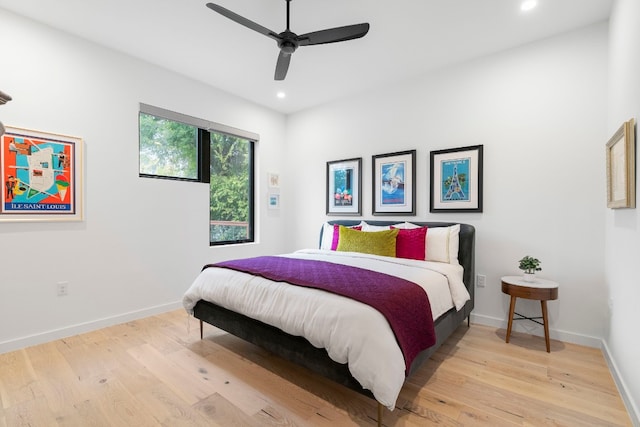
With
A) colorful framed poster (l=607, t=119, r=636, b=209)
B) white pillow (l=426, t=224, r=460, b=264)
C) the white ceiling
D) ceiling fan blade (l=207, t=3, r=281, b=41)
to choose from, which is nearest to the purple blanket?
white pillow (l=426, t=224, r=460, b=264)

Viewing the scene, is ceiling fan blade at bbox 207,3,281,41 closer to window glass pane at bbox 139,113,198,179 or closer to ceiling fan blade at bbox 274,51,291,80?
ceiling fan blade at bbox 274,51,291,80

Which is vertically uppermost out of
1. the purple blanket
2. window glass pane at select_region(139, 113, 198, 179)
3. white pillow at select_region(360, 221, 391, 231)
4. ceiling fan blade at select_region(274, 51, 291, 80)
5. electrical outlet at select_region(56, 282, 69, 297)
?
ceiling fan blade at select_region(274, 51, 291, 80)

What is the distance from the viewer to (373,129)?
402cm

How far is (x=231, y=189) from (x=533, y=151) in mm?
3590

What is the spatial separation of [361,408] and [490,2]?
9.98 ft

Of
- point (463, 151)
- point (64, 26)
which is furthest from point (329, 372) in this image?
point (64, 26)

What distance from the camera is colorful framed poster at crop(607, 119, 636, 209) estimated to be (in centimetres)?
183

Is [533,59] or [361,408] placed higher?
[533,59]

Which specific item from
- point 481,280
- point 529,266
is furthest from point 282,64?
point 481,280

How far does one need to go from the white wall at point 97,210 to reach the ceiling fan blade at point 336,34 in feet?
6.69

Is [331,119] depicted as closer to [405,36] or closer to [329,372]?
[405,36]

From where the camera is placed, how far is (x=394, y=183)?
150 inches

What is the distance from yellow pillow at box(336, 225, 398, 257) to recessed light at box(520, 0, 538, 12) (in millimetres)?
2141

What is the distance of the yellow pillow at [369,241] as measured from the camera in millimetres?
3180
